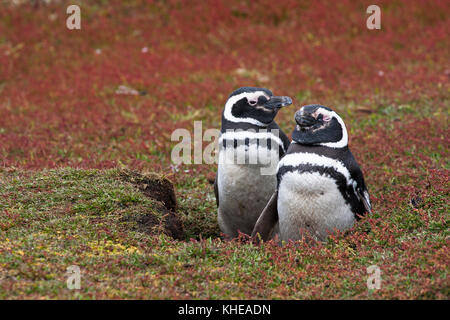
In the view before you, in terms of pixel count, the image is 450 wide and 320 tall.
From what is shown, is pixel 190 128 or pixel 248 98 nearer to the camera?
pixel 248 98

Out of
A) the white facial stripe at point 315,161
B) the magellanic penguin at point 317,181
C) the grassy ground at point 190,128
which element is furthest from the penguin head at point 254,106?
the grassy ground at point 190,128

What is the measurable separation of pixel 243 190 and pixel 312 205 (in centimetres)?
100

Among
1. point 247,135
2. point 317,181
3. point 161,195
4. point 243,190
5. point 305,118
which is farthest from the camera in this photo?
point 161,195

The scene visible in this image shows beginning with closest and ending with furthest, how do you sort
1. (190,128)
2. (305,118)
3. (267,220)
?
(305,118)
(267,220)
(190,128)

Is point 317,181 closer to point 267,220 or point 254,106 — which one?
point 267,220

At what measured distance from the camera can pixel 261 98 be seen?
21.6 ft

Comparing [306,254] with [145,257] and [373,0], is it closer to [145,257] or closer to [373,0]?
[145,257]

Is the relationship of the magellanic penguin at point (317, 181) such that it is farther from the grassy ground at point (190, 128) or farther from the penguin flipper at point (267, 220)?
the grassy ground at point (190, 128)

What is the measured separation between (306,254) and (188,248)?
41.5 inches

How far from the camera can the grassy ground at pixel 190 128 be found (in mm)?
4766

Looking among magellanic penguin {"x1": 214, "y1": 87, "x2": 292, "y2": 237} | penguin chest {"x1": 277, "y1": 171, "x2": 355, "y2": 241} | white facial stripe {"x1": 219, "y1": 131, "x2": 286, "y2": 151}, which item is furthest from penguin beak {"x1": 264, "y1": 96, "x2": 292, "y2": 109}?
penguin chest {"x1": 277, "y1": 171, "x2": 355, "y2": 241}

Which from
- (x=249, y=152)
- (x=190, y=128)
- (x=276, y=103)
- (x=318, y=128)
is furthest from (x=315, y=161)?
(x=190, y=128)

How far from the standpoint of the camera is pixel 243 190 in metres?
6.54
